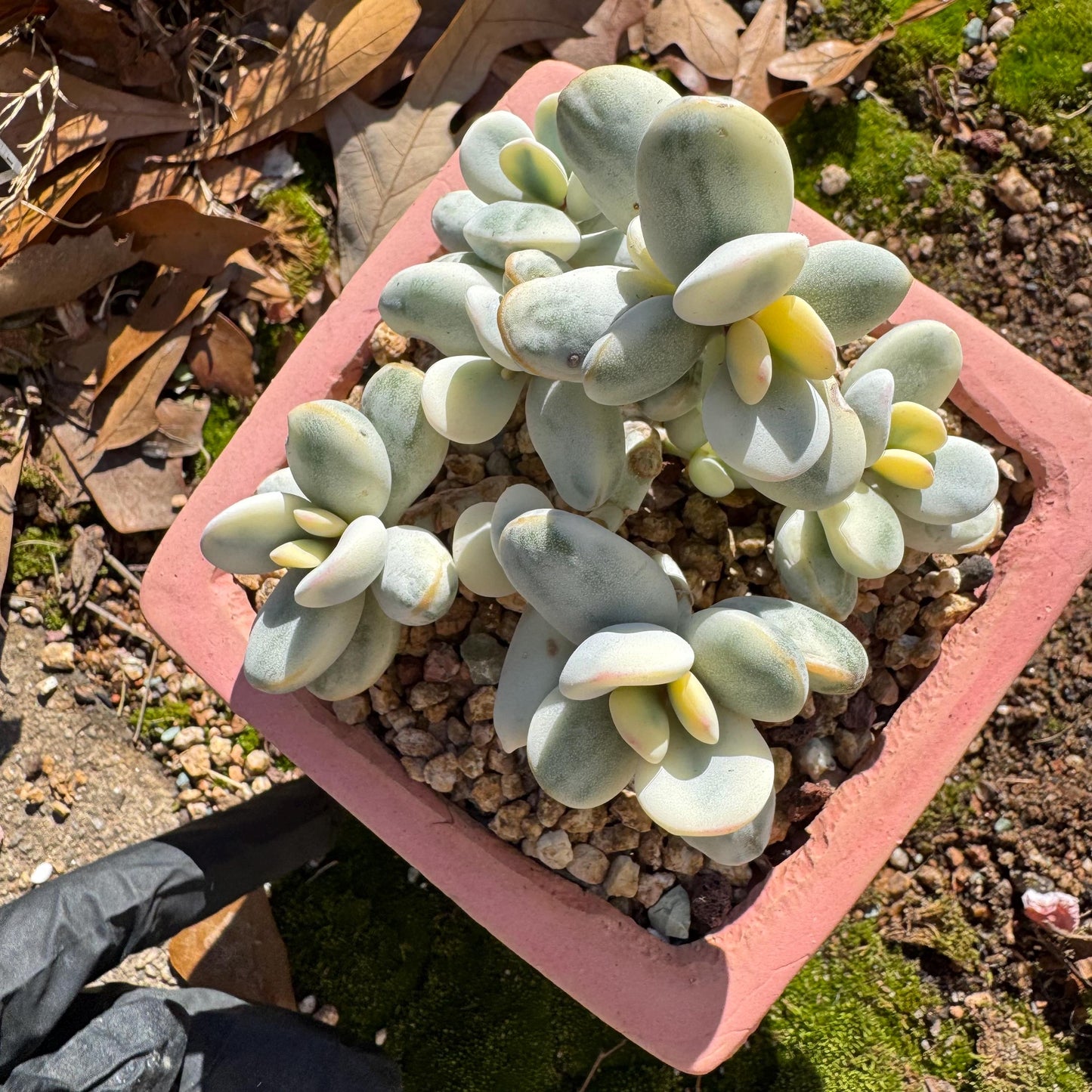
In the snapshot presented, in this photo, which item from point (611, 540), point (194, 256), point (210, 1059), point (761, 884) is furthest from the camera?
point (194, 256)

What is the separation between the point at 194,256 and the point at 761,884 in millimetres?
1108

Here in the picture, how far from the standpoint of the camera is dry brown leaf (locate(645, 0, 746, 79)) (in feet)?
4.45

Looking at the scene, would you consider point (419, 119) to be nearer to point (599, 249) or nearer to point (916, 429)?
point (599, 249)

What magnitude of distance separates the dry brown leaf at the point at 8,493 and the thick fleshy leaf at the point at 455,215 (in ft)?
2.83

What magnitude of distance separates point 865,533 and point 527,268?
319 mm

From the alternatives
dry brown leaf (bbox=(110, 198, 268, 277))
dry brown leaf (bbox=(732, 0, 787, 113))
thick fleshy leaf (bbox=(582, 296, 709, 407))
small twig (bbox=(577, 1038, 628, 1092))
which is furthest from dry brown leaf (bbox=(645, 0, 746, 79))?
small twig (bbox=(577, 1038, 628, 1092))

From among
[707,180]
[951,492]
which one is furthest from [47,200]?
[951,492]

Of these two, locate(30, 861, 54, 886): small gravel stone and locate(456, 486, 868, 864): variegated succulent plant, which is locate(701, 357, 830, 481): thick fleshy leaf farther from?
locate(30, 861, 54, 886): small gravel stone

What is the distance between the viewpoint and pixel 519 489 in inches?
28.1

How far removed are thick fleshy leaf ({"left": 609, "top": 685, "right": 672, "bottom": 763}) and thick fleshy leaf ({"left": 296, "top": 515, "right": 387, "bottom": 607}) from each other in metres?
0.21

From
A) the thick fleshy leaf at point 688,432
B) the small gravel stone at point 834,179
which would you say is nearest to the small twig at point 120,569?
the thick fleshy leaf at point 688,432

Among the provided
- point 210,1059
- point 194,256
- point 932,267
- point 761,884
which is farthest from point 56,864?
point 932,267

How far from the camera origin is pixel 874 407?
676mm

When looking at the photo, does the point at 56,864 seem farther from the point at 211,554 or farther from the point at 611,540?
the point at 611,540
